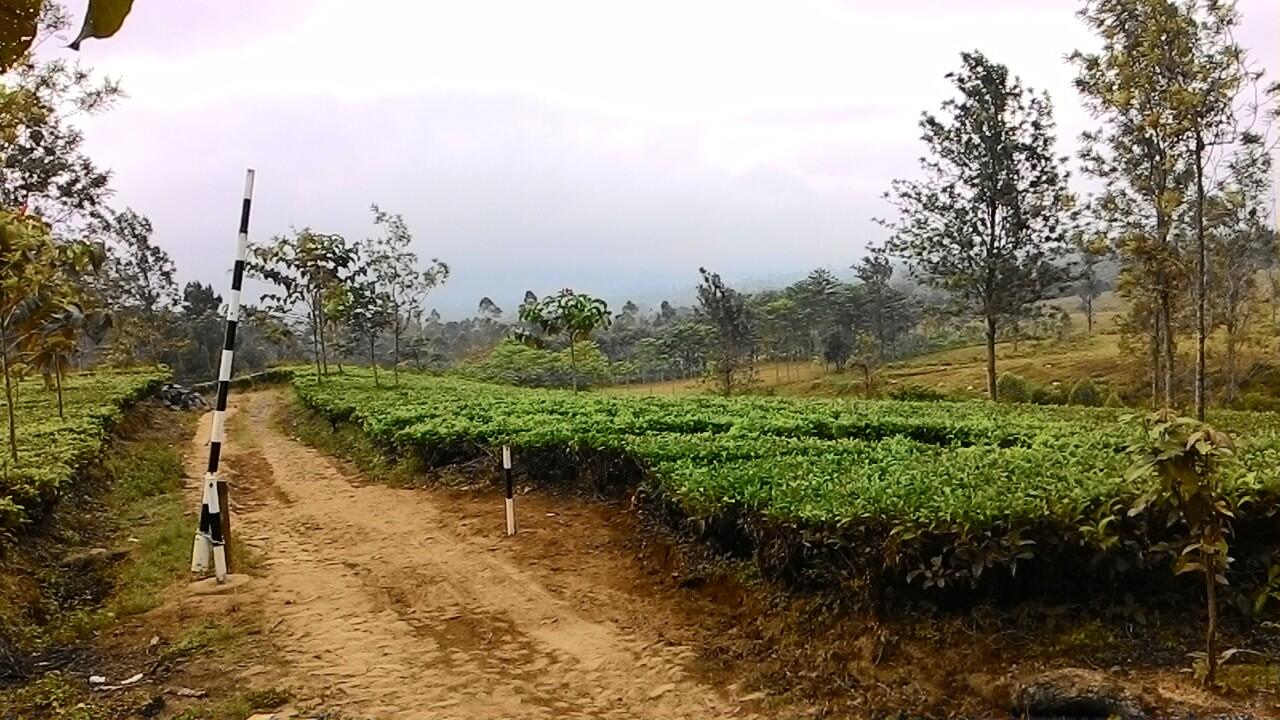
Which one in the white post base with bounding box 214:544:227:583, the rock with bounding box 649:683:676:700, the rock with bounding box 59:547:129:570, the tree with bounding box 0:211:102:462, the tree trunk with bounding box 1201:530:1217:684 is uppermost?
the tree with bounding box 0:211:102:462

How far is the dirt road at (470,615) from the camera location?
15.0 feet

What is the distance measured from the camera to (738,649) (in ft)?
16.3

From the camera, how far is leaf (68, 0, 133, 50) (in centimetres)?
77

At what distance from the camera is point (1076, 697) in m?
3.62

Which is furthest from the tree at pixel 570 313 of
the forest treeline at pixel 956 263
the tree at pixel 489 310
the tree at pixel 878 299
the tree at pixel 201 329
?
the tree at pixel 489 310

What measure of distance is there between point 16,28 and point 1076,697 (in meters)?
4.05

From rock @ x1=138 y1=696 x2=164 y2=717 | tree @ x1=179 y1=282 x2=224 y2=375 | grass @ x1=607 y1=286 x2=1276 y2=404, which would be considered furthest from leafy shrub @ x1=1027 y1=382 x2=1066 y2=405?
tree @ x1=179 y1=282 x2=224 y2=375

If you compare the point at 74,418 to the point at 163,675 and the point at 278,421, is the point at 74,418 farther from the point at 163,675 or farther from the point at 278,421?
the point at 163,675

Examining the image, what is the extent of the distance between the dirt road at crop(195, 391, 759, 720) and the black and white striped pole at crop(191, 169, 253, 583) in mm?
419

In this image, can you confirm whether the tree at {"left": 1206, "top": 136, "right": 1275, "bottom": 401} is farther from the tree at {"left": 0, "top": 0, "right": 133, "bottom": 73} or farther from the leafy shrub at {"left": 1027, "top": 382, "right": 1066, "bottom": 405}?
the tree at {"left": 0, "top": 0, "right": 133, "bottom": 73}

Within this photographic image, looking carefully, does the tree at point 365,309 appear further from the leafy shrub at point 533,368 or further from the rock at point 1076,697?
the rock at point 1076,697

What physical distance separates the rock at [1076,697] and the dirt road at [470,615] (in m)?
1.30

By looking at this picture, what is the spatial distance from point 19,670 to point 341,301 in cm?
1771

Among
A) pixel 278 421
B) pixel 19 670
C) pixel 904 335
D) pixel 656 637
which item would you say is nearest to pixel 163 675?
pixel 19 670
